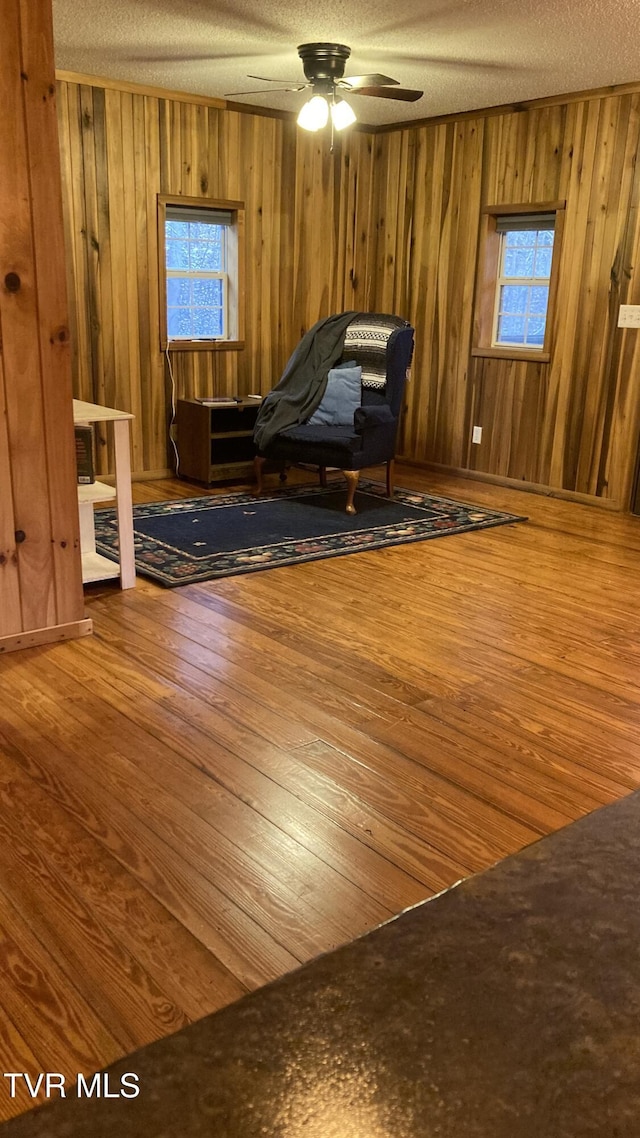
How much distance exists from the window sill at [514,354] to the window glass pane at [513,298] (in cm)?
29

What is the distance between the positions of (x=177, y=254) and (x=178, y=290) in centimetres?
23

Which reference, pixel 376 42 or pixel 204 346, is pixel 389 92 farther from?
pixel 204 346

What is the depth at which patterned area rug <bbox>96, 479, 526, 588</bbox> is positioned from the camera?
4363mm

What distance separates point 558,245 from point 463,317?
88cm

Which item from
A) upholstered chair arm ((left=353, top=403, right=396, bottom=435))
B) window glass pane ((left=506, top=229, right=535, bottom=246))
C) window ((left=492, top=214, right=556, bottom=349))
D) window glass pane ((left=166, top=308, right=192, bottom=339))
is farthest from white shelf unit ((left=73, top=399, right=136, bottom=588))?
window glass pane ((left=506, top=229, right=535, bottom=246))

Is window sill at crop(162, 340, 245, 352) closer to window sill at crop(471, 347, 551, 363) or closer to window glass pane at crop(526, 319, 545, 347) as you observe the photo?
window sill at crop(471, 347, 551, 363)

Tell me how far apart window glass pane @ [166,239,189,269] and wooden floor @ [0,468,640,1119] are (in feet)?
9.65

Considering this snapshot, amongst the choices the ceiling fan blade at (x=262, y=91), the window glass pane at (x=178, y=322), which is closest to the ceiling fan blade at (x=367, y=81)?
the ceiling fan blade at (x=262, y=91)

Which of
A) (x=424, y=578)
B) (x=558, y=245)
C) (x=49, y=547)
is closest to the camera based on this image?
(x=49, y=547)

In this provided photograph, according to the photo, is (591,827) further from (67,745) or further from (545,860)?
(67,745)

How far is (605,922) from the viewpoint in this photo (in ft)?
6.33

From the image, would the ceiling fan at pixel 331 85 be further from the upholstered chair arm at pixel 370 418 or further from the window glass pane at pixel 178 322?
the window glass pane at pixel 178 322

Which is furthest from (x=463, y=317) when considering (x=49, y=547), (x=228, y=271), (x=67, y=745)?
(x=67, y=745)

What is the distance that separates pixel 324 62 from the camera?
4699 mm
